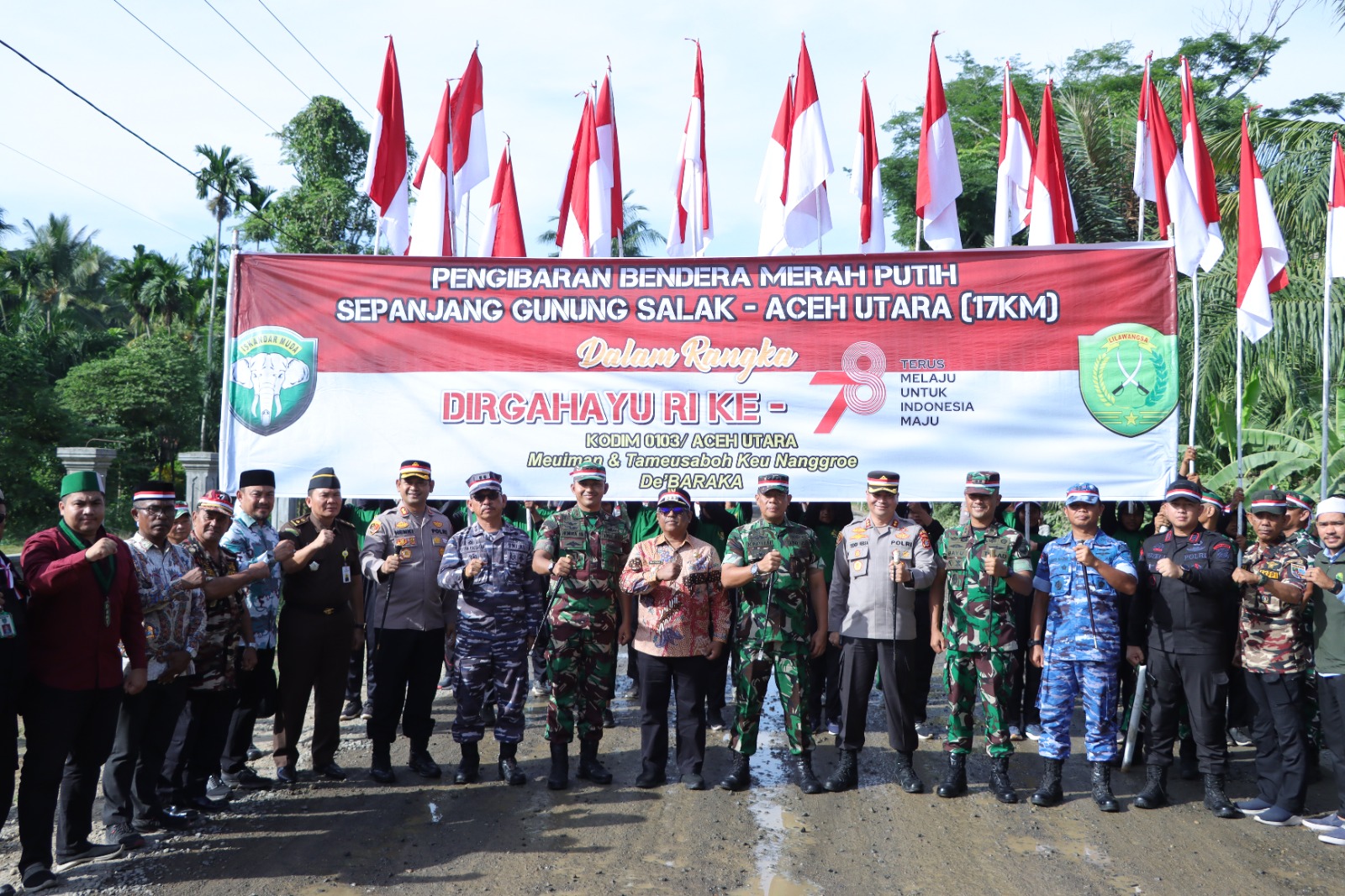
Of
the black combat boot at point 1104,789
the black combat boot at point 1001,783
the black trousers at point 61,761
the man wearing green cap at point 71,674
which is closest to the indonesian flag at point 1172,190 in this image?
the black combat boot at point 1104,789

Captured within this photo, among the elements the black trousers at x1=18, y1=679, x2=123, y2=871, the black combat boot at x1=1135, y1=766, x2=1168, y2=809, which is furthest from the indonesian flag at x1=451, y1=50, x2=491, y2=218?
the black combat boot at x1=1135, y1=766, x2=1168, y2=809

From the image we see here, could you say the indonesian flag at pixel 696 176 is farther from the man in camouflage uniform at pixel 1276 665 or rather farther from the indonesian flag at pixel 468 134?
the man in camouflage uniform at pixel 1276 665

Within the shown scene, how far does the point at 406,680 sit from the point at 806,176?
523 cm

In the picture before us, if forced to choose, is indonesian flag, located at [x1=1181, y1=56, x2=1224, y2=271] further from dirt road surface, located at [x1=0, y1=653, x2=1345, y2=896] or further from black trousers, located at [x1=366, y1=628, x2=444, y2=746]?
black trousers, located at [x1=366, y1=628, x2=444, y2=746]

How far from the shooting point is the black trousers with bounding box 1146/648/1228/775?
18.0 feet

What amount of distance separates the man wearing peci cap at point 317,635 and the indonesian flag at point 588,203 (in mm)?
4420

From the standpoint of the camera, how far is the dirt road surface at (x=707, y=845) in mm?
4402

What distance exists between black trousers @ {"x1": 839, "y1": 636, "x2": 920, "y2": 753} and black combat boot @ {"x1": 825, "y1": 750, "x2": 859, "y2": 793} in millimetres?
45

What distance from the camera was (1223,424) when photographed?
1319cm

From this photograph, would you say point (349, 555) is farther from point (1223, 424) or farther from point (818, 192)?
point (1223, 424)

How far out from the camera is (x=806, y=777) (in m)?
5.75

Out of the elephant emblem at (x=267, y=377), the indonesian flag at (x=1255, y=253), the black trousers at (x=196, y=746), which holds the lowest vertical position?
the black trousers at (x=196, y=746)

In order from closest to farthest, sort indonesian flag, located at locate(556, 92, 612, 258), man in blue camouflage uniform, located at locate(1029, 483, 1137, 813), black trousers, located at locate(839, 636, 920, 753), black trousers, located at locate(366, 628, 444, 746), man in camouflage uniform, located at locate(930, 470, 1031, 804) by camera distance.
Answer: man in blue camouflage uniform, located at locate(1029, 483, 1137, 813), man in camouflage uniform, located at locate(930, 470, 1031, 804), black trousers, located at locate(839, 636, 920, 753), black trousers, located at locate(366, 628, 444, 746), indonesian flag, located at locate(556, 92, 612, 258)

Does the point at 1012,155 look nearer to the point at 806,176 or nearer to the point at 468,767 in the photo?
the point at 806,176
